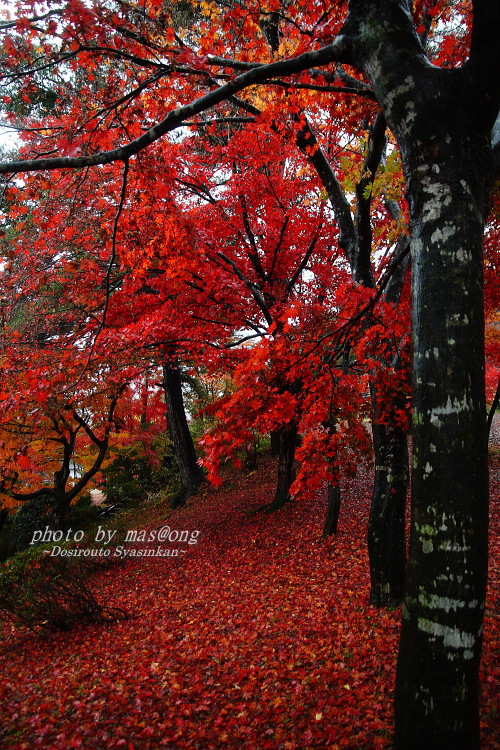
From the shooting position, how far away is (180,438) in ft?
46.8

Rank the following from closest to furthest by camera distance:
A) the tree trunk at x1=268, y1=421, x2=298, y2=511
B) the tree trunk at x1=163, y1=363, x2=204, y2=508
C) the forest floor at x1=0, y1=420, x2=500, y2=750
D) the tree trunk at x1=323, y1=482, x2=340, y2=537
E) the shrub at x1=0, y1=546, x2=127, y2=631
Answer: the forest floor at x1=0, y1=420, x2=500, y2=750 → the shrub at x1=0, y1=546, x2=127, y2=631 → the tree trunk at x1=323, y1=482, x2=340, y2=537 → the tree trunk at x1=268, y1=421, x2=298, y2=511 → the tree trunk at x1=163, y1=363, x2=204, y2=508

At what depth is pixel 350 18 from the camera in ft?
8.36

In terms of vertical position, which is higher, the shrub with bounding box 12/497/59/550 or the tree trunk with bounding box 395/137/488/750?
the tree trunk with bounding box 395/137/488/750

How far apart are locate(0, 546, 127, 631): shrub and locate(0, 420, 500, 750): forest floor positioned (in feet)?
0.73

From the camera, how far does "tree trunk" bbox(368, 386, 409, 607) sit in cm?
471

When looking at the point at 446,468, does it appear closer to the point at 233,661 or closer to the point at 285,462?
the point at 233,661

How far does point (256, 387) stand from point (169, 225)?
339 centimetres

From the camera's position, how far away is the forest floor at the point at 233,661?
11.5 feet

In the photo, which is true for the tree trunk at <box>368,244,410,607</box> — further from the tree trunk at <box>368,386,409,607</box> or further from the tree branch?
the tree branch

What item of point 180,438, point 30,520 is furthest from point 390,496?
point 30,520

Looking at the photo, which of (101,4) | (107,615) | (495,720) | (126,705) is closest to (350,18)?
(101,4)

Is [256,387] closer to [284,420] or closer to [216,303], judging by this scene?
[284,420]

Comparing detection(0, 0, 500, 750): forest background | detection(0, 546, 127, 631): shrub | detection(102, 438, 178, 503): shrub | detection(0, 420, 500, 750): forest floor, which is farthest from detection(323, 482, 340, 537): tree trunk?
detection(102, 438, 178, 503): shrub

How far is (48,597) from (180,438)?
8002 mm
